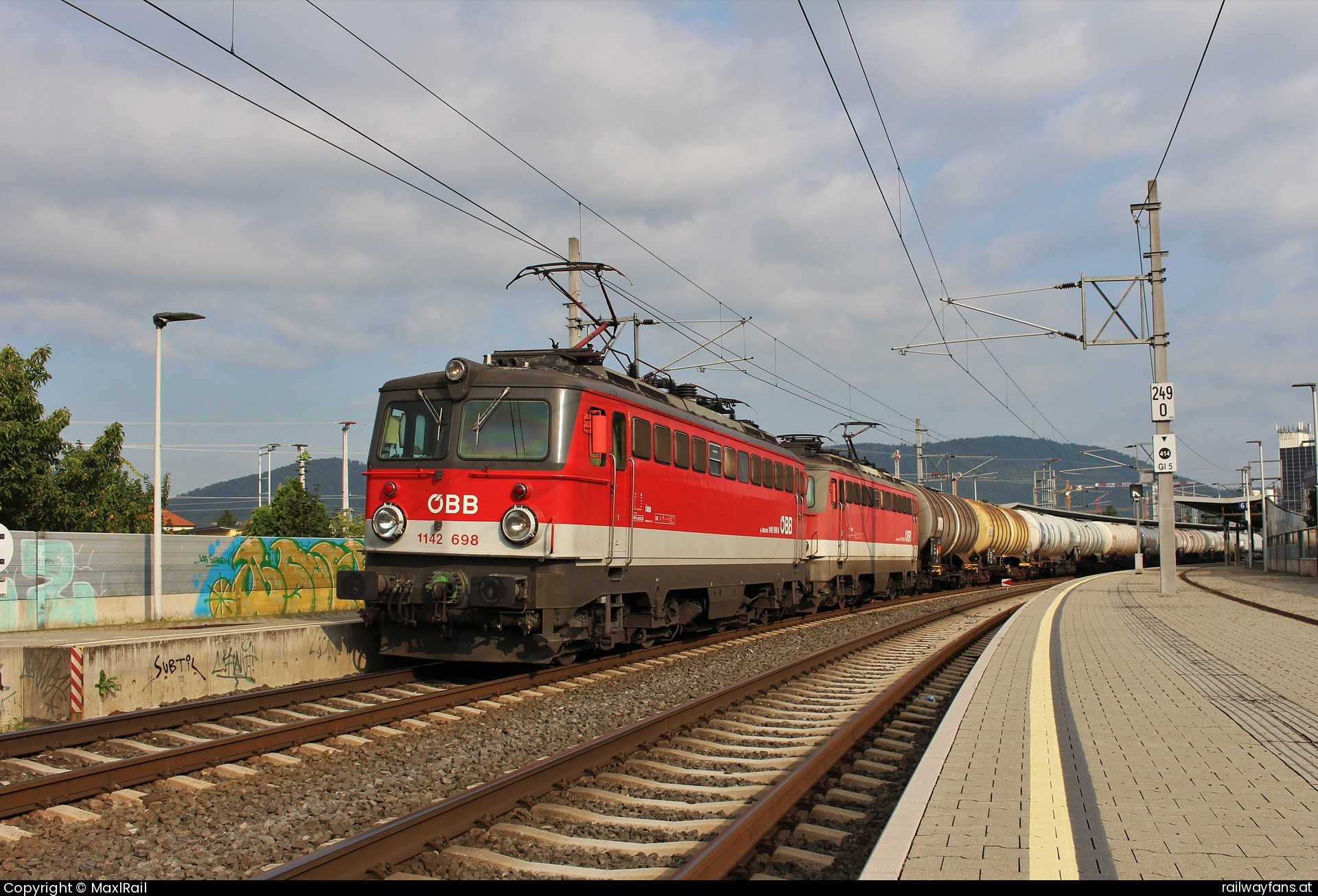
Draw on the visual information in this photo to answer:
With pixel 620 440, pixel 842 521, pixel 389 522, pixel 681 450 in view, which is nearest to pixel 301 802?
pixel 389 522

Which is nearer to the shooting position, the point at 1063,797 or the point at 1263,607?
the point at 1063,797

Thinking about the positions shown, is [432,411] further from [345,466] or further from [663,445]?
[345,466]

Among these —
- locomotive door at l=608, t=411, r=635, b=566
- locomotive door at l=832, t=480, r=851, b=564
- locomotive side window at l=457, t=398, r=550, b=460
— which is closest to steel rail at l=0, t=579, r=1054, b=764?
locomotive door at l=608, t=411, r=635, b=566

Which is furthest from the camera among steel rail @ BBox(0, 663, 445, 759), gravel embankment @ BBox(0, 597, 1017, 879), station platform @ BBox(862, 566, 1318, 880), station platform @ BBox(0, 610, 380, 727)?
station platform @ BBox(0, 610, 380, 727)

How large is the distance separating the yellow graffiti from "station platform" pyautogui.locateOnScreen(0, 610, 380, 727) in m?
8.58

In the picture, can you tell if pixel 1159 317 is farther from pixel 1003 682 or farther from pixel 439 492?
pixel 439 492

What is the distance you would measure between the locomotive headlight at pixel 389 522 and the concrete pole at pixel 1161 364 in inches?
731

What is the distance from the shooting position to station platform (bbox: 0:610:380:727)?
29.7ft

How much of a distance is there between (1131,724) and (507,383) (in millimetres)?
7094

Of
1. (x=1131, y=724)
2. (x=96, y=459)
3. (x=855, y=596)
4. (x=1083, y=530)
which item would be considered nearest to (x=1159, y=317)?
(x=855, y=596)

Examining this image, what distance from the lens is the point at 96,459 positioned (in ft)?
79.8

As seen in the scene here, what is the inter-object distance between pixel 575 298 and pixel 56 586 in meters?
10.6

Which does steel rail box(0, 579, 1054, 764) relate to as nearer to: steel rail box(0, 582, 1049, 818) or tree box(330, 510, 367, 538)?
steel rail box(0, 582, 1049, 818)
